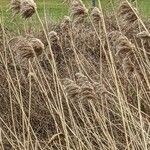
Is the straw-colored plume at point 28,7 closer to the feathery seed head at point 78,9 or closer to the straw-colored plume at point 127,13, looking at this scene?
the feathery seed head at point 78,9

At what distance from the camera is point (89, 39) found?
27.4 ft

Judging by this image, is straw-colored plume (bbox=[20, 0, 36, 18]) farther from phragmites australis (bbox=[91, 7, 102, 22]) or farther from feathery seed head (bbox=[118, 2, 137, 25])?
phragmites australis (bbox=[91, 7, 102, 22])

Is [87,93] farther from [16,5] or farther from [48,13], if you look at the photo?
[48,13]

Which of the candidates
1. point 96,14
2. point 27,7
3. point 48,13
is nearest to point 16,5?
point 27,7

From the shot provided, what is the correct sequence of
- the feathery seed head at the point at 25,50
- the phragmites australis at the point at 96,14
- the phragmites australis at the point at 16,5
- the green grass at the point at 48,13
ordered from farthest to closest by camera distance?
the green grass at the point at 48,13
the phragmites australis at the point at 96,14
the phragmites australis at the point at 16,5
the feathery seed head at the point at 25,50

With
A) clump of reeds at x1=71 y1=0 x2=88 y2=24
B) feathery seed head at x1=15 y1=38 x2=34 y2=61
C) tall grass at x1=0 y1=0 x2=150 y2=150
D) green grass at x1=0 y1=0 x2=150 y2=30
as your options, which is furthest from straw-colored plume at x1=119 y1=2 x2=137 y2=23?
green grass at x1=0 y1=0 x2=150 y2=30

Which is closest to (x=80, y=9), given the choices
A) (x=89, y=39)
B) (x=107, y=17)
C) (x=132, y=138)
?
(x=132, y=138)

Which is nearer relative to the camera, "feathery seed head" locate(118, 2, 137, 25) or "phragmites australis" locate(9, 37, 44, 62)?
"phragmites australis" locate(9, 37, 44, 62)

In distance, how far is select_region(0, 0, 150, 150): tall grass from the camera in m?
3.72

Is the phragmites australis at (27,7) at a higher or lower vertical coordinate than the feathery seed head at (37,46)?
higher

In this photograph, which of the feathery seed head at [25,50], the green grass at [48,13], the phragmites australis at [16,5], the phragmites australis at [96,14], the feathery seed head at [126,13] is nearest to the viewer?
the feathery seed head at [25,50]

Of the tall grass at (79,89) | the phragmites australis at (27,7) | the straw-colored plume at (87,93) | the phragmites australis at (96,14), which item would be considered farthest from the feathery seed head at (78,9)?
the straw-colored plume at (87,93)

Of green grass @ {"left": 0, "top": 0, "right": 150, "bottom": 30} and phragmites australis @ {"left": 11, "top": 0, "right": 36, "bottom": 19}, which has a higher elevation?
phragmites australis @ {"left": 11, "top": 0, "right": 36, "bottom": 19}

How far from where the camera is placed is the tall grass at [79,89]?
3719 mm
